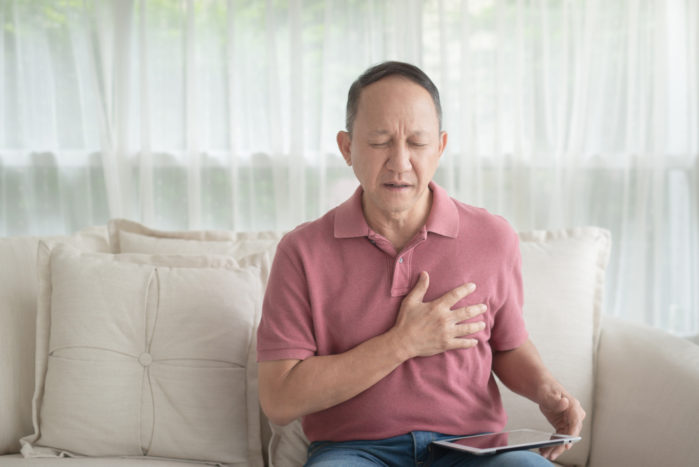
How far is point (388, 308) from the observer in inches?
52.1

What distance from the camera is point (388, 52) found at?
232 cm

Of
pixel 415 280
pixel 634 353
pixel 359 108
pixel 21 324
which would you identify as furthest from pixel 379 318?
pixel 21 324

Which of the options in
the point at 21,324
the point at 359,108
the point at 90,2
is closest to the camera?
the point at 359,108

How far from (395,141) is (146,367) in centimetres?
85

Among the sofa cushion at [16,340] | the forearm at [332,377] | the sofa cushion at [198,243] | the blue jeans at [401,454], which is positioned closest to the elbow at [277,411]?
Result: the forearm at [332,377]

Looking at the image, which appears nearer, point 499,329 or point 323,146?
point 499,329

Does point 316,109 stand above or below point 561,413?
above

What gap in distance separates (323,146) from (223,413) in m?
1.12

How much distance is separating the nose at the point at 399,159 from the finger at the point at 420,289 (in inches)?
9.0

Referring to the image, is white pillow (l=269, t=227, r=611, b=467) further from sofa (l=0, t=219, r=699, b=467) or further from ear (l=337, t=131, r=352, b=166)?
ear (l=337, t=131, r=352, b=166)

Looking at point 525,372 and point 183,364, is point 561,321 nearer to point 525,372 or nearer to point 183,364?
point 525,372

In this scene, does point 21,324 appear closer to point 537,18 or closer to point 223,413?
point 223,413

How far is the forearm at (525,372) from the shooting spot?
4.30 ft

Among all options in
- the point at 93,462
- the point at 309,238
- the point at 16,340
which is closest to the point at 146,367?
the point at 93,462
